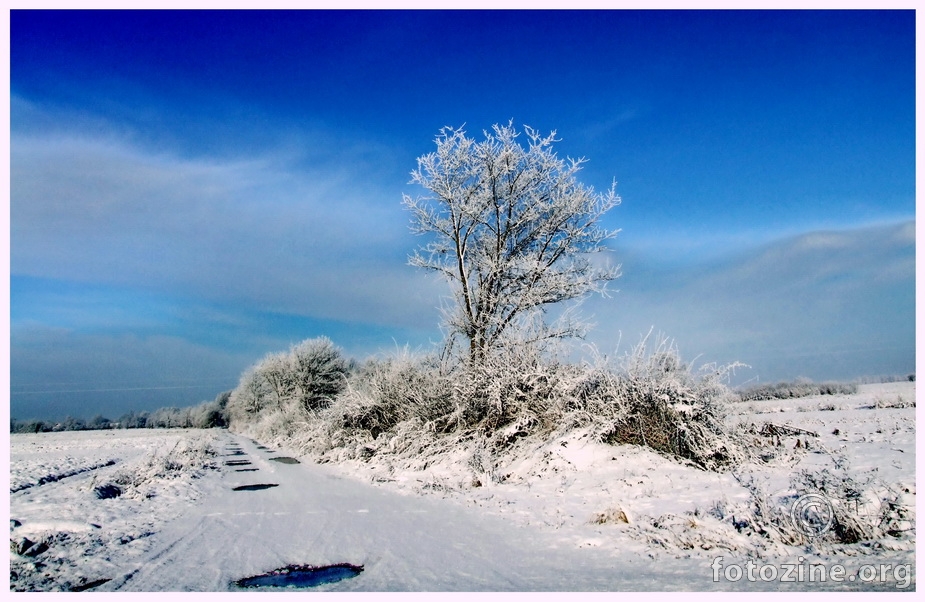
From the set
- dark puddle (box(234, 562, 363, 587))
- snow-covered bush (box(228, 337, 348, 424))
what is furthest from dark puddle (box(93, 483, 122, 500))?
snow-covered bush (box(228, 337, 348, 424))

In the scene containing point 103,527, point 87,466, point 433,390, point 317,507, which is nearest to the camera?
point 103,527

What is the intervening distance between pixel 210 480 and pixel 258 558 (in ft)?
24.3

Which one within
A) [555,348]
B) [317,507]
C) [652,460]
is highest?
[555,348]

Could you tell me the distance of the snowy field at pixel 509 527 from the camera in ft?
12.6

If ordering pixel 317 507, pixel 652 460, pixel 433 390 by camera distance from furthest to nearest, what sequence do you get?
pixel 433 390
pixel 652 460
pixel 317 507

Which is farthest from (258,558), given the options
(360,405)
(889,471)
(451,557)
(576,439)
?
(360,405)

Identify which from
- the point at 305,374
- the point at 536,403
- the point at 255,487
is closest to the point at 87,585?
the point at 255,487

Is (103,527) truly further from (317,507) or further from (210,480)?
(210,480)

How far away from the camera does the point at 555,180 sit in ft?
45.7

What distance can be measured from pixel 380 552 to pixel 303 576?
0.77 metres

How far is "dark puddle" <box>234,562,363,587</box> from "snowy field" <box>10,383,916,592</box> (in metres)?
0.07

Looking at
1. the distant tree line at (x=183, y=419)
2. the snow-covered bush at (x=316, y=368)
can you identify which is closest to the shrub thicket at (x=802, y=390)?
the snow-covered bush at (x=316, y=368)

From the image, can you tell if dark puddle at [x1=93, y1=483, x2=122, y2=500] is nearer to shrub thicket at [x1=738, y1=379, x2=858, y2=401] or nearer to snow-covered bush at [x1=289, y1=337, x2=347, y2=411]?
snow-covered bush at [x1=289, y1=337, x2=347, y2=411]

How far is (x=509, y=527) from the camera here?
18.4 feet
